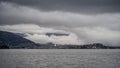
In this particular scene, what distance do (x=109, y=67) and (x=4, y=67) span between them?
46.2 metres

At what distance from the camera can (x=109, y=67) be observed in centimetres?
8831

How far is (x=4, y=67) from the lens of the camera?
281ft
